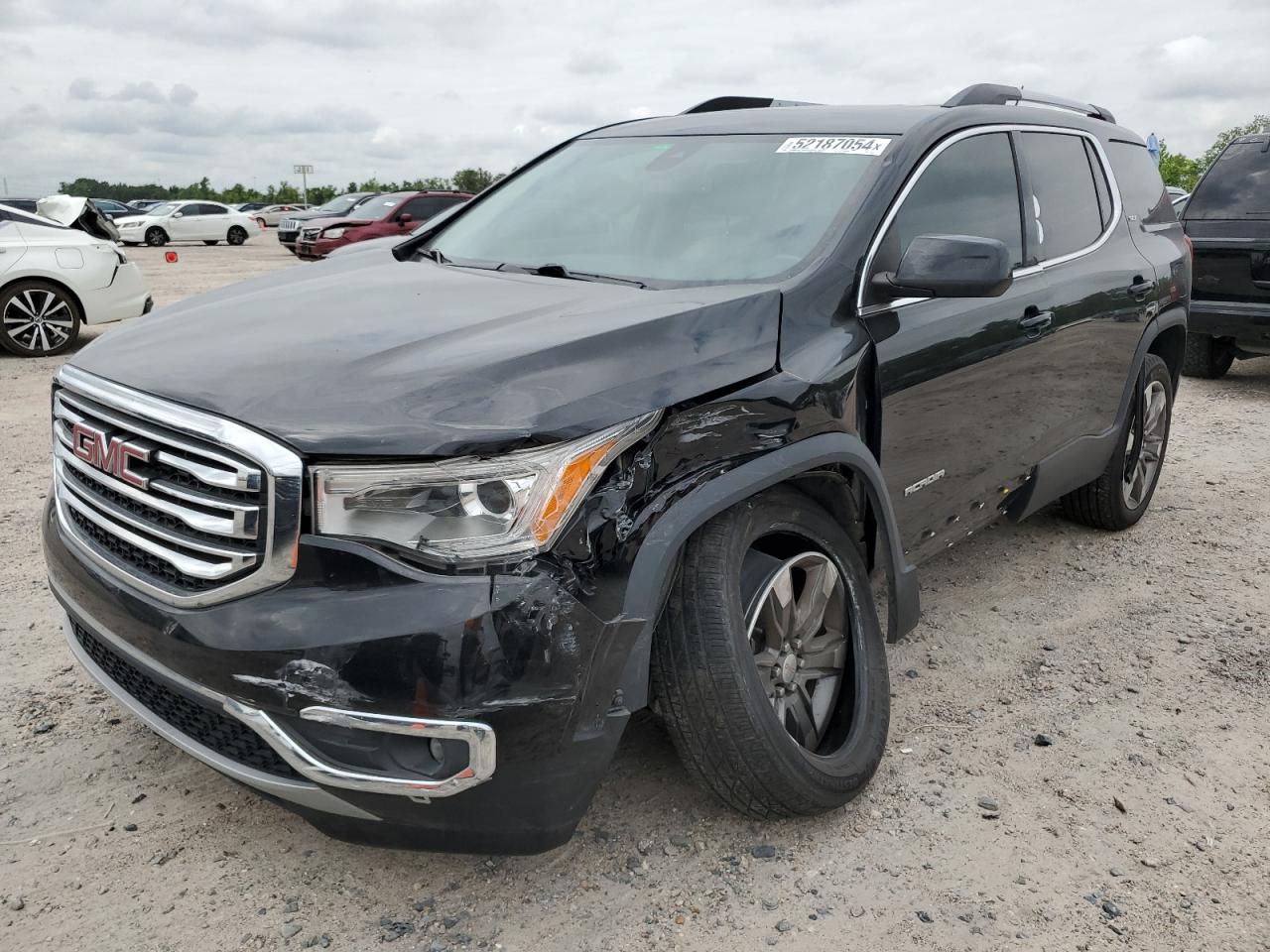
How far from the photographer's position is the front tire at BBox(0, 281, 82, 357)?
950cm

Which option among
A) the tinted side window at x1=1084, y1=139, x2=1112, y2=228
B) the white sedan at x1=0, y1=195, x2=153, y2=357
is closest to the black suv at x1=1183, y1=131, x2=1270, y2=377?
the tinted side window at x1=1084, y1=139, x2=1112, y2=228

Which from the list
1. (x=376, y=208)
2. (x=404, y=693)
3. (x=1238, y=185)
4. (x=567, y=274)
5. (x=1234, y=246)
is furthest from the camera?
(x=376, y=208)

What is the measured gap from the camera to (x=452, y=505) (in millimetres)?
2037

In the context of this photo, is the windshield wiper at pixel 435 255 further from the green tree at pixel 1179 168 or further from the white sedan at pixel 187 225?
the green tree at pixel 1179 168

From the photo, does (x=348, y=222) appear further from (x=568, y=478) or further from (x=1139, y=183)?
(x=568, y=478)

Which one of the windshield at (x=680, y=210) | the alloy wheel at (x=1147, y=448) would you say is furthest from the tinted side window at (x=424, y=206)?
the windshield at (x=680, y=210)

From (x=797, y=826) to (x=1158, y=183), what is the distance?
3.91m

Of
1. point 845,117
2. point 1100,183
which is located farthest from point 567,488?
point 1100,183

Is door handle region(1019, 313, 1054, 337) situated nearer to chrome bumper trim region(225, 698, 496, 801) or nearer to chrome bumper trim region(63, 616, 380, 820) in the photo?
chrome bumper trim region(225, 698, 496, 801)

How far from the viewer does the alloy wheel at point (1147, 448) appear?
4.88 m

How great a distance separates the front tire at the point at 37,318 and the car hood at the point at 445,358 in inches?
306

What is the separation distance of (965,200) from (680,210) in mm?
923

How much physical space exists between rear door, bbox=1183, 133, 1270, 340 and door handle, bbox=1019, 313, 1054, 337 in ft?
16.5

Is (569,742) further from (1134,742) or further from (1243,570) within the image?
(1243,570)
